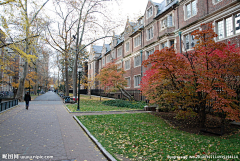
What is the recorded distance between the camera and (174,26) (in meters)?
18.5

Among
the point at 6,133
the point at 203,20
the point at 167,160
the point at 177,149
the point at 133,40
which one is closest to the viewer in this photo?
the point at 167,160

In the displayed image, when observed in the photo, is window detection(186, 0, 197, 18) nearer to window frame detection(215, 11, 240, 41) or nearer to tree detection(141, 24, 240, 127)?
window frame detection(215, 11, 240, 41)

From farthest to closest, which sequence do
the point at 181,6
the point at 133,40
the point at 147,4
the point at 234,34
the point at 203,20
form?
the point at 133,40 → the point at 147,4 → the point at 181,6 → the point at 203,20 → the point at 234,34

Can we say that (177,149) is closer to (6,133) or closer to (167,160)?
(167,160)

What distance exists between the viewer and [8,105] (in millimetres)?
14695

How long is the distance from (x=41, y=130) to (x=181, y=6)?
17.1 meters

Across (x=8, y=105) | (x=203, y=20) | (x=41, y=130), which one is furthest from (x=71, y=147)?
(x=203, y=20)

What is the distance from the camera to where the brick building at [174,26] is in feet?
40.4

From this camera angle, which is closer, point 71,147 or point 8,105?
point 71,147

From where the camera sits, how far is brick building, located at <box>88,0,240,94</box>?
1231 cm

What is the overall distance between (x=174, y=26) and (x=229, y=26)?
6754mm

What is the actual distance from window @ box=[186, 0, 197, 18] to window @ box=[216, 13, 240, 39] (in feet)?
10.7

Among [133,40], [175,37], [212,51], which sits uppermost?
[133,40]

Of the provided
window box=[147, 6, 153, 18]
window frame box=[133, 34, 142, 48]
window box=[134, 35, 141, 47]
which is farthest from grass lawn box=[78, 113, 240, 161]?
window box=[134, 35, 141, 47]
